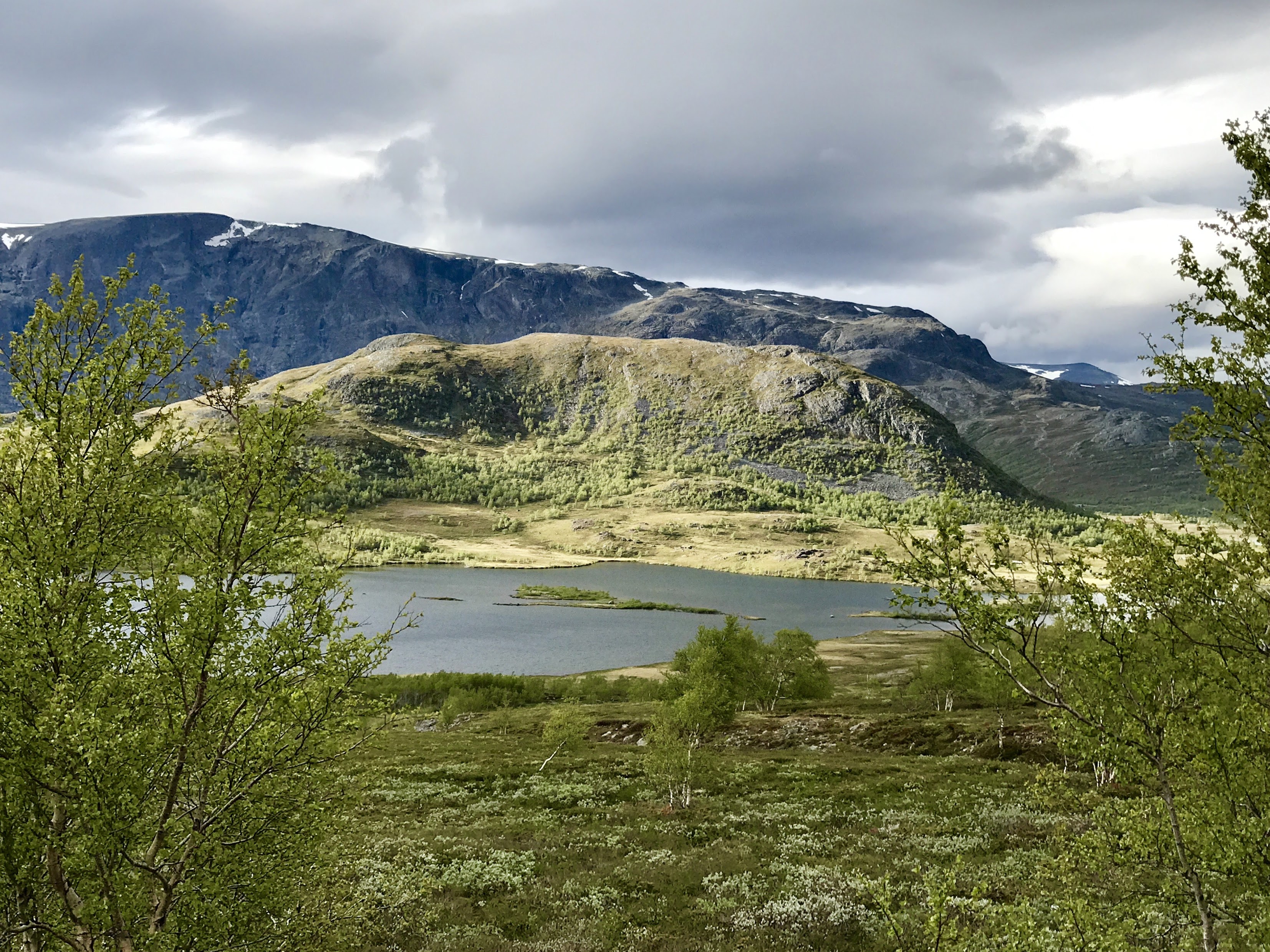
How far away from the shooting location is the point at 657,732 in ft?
141

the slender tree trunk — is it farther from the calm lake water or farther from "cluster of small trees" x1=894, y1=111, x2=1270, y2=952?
the calm lake water

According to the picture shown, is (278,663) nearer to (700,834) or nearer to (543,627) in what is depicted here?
(700,834)

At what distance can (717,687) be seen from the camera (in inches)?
2314

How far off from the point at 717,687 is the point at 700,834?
2316cm

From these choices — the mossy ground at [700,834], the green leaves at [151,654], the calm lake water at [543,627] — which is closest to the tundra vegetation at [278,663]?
the green leaves at [151,654]

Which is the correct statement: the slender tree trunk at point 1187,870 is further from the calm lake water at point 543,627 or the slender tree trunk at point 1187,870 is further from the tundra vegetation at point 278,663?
the calm lake water at point 543,627

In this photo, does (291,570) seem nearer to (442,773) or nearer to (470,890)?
(470,890)

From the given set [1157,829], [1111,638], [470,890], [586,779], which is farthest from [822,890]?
[586,779]

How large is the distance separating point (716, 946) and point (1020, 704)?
64292 millimetres

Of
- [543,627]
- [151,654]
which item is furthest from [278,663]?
[543,627]

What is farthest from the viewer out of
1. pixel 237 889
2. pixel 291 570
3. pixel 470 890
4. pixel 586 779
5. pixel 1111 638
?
pixel 586 779

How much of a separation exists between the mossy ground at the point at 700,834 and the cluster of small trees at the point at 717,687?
2454 millimetres

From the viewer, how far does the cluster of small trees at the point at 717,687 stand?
4203cm

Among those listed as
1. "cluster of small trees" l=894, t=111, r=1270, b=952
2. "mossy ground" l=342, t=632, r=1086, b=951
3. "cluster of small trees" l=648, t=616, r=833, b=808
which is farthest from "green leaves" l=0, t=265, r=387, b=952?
"cluster of small trees" l=648, t=616, r=833, b=808
